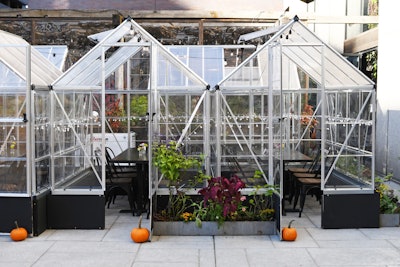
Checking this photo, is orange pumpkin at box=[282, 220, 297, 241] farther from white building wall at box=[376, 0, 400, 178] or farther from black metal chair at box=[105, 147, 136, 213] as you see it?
white building wall at box=[376, 0, 400, 178]

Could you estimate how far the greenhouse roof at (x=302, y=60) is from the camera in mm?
8180

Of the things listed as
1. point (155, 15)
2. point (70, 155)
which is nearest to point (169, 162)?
point (70, 155)

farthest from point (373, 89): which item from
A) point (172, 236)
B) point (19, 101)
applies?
point (19, 101)

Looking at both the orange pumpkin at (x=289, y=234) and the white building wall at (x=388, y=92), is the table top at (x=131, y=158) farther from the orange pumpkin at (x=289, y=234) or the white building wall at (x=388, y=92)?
the white building wall at (x=388, y=92)

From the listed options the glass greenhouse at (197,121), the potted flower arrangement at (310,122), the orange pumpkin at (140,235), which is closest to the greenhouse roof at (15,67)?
the glass greenhouse at (197,121)

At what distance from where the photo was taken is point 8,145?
311 inches

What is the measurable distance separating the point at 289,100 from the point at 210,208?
5320 mm

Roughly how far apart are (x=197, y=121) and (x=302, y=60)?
2.32m

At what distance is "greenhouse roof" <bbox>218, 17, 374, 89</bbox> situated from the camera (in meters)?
8.18

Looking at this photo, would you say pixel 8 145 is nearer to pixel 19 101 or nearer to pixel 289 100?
pixel 19 101

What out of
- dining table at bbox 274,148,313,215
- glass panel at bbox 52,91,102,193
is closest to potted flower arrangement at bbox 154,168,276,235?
dining table at bbox 274,148,313,215

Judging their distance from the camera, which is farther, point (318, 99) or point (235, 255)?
point (318, 99)

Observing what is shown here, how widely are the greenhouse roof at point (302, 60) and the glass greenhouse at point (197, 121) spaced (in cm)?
2

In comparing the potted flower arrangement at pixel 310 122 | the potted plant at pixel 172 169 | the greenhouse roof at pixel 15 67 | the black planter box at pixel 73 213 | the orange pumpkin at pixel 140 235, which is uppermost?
the greenhouse roof at pixel 15 67
